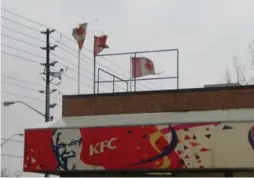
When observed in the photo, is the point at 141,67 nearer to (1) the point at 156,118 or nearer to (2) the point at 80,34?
(2) the point at 80,34

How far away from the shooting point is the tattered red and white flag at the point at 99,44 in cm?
1895

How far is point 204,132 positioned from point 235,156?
1006mm

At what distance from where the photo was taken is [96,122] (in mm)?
16125

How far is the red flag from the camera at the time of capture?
1817 cm

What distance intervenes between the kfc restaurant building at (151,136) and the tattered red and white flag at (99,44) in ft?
8.31

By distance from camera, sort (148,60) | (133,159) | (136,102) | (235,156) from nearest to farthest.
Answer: (235,156)
(133,159)
(136,102)
(148,60)

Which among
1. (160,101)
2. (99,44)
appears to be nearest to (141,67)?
(99,44)

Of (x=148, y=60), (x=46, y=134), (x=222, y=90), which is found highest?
(x=148, y=60)

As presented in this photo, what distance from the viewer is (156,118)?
15672 millimetres

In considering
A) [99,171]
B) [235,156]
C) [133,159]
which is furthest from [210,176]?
[99,171]

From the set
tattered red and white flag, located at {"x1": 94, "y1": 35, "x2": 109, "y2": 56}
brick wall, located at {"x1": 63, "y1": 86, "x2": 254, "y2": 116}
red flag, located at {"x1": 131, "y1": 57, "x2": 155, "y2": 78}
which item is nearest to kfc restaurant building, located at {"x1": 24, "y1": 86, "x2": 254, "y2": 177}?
brick wall, located at {"x1": 63, "y1": 86, "x2": 254, "y2": 116}

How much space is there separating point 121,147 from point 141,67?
143 inches

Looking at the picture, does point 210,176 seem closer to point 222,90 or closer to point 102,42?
point 222,90

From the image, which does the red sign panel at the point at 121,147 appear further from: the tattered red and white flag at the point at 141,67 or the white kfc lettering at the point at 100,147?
the tattered red and white flag at the point at 141,67
